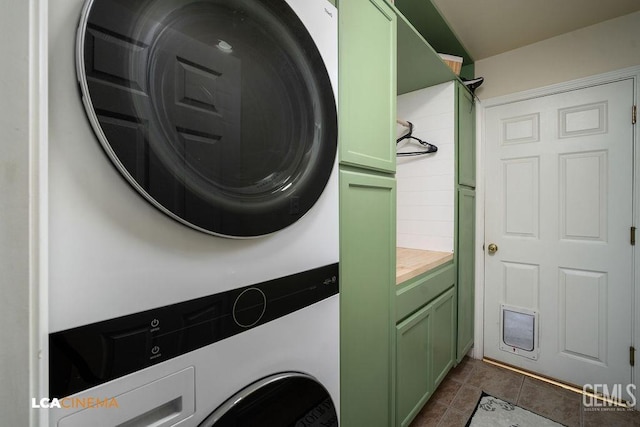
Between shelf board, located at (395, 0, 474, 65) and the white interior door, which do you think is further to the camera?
the white interior door

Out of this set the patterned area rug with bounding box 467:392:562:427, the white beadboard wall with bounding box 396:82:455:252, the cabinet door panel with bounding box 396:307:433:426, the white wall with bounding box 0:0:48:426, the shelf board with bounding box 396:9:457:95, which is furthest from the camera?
the white beadboard wall with bounding box 396:82:455:252

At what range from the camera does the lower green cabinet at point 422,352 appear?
1212mm

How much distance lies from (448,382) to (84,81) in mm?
2423

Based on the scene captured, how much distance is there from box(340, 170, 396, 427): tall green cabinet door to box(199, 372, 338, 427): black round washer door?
0.15m

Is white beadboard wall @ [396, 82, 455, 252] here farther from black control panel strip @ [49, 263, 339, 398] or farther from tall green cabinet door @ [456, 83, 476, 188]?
black control panel strip @ [49, 263, 339, 398]

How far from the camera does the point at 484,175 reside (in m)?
2.15

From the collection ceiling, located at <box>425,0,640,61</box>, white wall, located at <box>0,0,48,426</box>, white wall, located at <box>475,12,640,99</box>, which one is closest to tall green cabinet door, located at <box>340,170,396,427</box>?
white wall, located at <box>0,0,48,426</box>

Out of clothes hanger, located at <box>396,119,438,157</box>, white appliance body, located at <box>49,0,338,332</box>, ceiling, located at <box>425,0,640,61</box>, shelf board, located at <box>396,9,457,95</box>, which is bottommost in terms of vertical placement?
white appliance body, located at <box>49,0,338,332</box>

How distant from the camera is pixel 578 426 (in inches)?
58.5

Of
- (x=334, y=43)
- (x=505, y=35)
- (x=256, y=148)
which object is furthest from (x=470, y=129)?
(x=256, y=148)

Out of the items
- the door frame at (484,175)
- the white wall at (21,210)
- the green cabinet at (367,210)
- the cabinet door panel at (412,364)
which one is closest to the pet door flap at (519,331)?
the door frame at (484,175)

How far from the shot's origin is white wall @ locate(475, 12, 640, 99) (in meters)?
1.65

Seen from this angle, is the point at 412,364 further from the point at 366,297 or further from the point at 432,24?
the point at 432,24

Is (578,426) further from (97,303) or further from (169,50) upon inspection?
(169,50)
